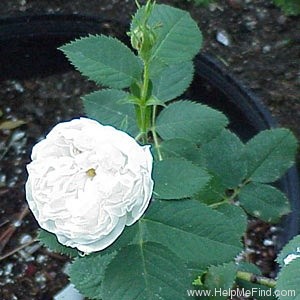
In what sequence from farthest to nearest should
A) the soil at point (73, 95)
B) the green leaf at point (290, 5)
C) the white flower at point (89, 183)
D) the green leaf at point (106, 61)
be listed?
the green leaf at point (290, 5), the soil at point (73, 95), the green leaf at point (106, 61), the white flower at point (89, 183)

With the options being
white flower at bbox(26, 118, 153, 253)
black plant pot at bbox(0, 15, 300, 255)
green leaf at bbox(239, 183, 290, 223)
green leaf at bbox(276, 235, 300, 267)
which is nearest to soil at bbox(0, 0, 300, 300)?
black plant pot at bbox(0, 15, 300, 255)

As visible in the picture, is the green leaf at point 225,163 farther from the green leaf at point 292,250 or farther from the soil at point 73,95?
the soil at point 73,95

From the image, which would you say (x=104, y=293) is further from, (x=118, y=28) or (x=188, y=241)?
(x=118, y=28)

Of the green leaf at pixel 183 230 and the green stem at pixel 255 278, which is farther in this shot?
the green stem at pixel 255 278

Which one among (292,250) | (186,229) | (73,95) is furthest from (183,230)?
(73,95)

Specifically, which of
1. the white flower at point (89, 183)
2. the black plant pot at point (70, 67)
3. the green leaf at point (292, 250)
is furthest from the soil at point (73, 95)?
the white flower at point (89, 183)

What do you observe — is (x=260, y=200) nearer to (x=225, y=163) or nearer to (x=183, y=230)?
(x=225, y=163)
